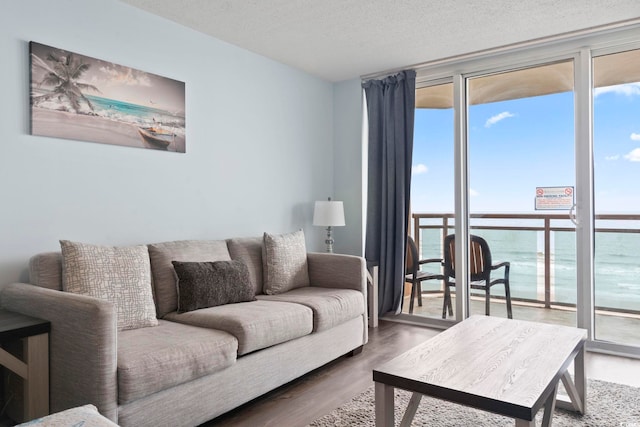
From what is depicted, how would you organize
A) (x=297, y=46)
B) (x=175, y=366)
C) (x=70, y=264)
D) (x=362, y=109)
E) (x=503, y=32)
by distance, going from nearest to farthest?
(x=175, y=366)
(x=70, y=264)
(x=503, y=32)
(x=297, y=46)
(x=362, y=109)

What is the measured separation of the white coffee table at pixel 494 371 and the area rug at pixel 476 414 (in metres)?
0.11

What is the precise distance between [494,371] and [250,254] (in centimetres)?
217

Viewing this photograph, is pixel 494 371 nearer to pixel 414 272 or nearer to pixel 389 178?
pixel 414 272

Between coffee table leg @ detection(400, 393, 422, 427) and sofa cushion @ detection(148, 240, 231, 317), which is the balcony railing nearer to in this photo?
coffee table leg @ detection(400, 393, 422, 427)

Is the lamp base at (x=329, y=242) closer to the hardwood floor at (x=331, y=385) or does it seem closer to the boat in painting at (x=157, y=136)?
the hardwood floor at (x=331, y=385)

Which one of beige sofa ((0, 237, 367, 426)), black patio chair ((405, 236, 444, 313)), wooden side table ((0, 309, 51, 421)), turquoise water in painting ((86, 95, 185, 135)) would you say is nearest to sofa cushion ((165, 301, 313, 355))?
beige sofa ((0, 237, 367, 426))

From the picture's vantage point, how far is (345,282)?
144 inches

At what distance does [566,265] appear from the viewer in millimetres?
3859

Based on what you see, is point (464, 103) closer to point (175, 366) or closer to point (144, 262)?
point (144, 262)

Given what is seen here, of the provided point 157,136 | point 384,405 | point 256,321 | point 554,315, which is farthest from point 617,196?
point 157,136

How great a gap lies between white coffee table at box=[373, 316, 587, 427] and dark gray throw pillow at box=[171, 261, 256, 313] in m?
1.35

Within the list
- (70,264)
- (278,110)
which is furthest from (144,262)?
(278,110)

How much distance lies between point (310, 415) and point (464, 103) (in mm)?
3144

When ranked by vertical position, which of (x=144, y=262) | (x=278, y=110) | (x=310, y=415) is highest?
(x=278, y=110)
